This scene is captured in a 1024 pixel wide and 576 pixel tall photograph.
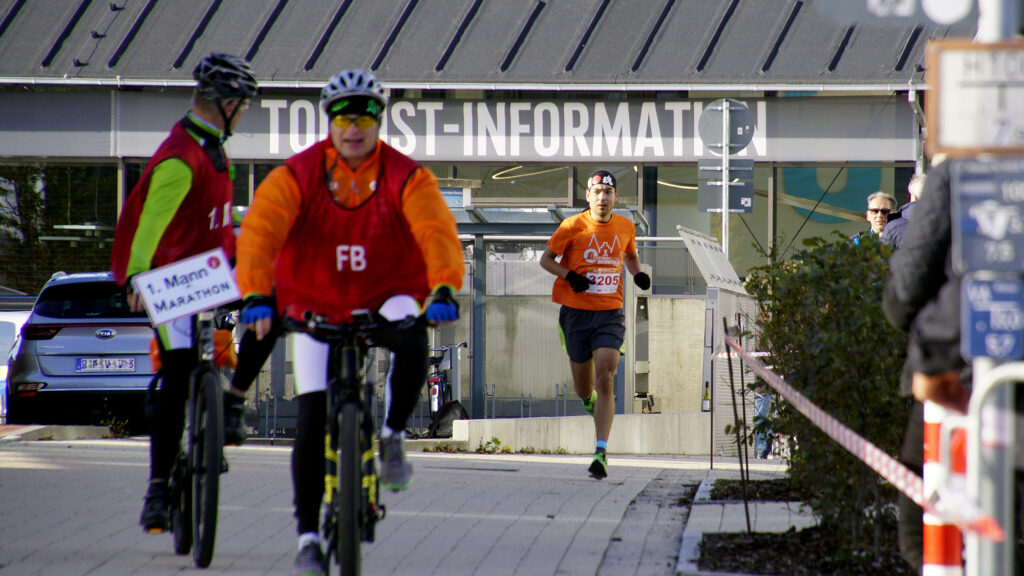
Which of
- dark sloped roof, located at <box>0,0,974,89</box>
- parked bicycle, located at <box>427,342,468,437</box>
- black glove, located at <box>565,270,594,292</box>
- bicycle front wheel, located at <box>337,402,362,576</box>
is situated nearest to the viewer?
bicycle front wheel, located at <box>337,402,362,576</box>

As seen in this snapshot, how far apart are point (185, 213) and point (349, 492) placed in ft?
6.07

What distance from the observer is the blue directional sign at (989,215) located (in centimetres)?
300

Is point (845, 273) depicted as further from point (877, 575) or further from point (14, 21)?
point (14, 21)

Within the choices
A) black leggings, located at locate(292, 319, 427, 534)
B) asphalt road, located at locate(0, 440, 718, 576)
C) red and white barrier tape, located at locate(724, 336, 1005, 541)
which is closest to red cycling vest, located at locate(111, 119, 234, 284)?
asphalt road, located at locate(0, 440, 718, 576)

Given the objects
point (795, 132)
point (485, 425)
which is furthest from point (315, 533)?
point (795, 132)

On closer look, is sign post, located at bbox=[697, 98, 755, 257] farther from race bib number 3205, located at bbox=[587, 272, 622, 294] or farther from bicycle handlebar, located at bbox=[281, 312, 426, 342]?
bicycle handlebar, located at bbox=[281, 312, 426, 342]

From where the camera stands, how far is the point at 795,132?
20.6 meters

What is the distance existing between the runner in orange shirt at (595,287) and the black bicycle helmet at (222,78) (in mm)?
3638

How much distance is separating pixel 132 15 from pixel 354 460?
61.4 feet

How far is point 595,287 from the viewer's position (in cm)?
921

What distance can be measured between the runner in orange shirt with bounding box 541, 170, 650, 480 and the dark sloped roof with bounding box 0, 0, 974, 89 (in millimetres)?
11455

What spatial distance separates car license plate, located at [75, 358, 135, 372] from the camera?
476 inches

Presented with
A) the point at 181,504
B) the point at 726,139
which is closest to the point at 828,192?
the point at 726,139

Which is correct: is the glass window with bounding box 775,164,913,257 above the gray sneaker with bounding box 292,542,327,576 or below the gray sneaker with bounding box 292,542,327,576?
above
